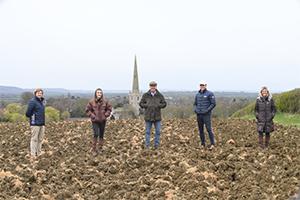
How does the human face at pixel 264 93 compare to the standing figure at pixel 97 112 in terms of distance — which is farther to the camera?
the human face at pixel 264 93

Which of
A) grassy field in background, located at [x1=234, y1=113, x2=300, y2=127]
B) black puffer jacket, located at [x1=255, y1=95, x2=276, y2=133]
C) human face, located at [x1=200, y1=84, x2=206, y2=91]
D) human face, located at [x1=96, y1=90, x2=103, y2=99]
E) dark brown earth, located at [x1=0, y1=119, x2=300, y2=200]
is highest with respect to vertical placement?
human face, located at [x1=200, y1=84, x2=206, y2=91]

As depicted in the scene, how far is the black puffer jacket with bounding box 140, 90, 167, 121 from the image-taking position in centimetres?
1191

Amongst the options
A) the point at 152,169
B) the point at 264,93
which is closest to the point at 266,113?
the point at 264,93

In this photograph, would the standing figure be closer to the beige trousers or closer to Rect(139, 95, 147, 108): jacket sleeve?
Rect(139, 95, 147, 108): jacket sleeve

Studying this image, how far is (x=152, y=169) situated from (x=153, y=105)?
2714 mm

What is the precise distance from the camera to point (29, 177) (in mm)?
8805

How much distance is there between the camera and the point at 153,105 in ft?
39.1

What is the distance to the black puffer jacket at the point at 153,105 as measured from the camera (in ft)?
39.1

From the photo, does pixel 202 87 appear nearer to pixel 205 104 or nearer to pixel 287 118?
pixel 205 104

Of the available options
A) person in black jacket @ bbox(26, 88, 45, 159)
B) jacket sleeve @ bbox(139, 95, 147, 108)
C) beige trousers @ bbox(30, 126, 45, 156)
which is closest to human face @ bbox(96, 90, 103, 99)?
jacket sleeve @ bbox(139, 95, 147, 108)

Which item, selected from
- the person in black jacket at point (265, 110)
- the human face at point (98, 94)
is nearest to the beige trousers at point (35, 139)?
the human face at point (98, 94)

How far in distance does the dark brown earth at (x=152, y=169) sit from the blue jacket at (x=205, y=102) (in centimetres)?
92

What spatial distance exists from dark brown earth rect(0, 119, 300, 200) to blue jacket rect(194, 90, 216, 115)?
36.2 inches

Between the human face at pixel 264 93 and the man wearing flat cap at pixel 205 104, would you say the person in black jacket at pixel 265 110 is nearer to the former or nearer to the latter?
the human face at pixel 264 93
